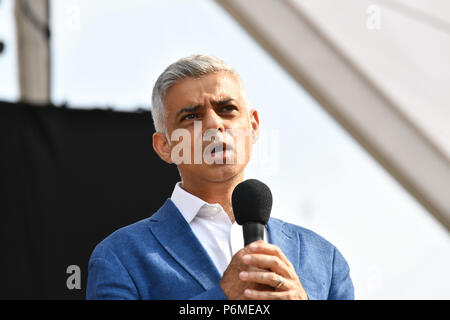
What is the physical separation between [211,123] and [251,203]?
191mm

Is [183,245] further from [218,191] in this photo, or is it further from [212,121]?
[212,121]

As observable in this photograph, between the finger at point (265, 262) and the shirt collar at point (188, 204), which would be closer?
the finger at point (265, 262)

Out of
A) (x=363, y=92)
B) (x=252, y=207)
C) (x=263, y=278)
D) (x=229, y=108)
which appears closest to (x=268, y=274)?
(x=263, y=278)

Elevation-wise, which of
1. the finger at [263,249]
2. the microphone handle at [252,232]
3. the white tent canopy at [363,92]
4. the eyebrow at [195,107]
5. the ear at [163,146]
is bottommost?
the finger at [263,249]

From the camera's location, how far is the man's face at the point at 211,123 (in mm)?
1258

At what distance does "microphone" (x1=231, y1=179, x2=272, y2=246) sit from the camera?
112 centimetres

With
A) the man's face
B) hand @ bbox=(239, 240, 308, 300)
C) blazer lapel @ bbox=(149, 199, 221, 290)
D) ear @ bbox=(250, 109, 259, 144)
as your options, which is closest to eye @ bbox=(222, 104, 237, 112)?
the man's face

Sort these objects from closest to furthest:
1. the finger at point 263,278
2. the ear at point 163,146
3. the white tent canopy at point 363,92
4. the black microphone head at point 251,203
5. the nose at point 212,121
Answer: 1. the finger at point 263,278
2. the black microphone head at point 251,203
3. the nose at point 212,121
4. the ear at point 163,146
5. the white tent canopy at point 363,92

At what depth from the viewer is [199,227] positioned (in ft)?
4.35

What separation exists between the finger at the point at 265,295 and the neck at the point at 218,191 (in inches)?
10.6

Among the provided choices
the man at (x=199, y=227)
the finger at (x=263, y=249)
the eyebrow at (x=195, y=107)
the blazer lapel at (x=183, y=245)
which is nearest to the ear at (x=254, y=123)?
the man at (x=199, y=227)

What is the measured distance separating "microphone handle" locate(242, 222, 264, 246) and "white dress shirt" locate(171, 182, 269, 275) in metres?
0.14

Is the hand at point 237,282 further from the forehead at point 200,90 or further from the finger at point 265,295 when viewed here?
the forehead at point 200,90
